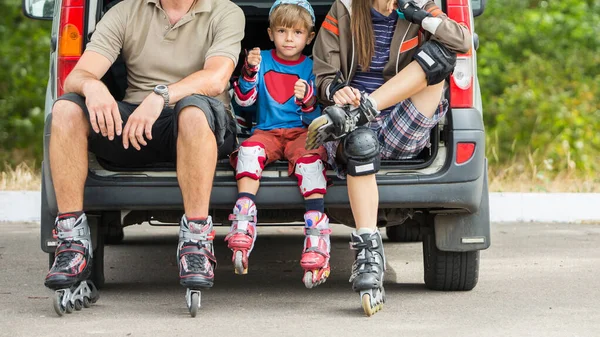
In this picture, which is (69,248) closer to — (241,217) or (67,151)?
(67,151)

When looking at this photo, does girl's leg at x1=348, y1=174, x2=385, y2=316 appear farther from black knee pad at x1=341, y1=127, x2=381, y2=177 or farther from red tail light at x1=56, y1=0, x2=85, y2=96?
red tail light at x1=56, y1=0, x2=85, y2=96

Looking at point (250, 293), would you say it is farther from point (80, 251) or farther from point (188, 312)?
point (80, 251)

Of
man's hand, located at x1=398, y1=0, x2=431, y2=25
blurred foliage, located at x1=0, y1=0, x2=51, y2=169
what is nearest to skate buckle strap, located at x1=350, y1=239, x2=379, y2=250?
man's hand, located at x1=398, y1=0, x2=431, y2=25

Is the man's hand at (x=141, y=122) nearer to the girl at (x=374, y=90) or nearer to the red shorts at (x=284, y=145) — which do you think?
the red shorts at (x=284, y=145)

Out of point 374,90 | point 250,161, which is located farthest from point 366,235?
point 374,90

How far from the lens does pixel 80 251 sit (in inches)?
176

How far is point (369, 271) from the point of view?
177 inches

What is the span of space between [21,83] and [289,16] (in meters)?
11.8

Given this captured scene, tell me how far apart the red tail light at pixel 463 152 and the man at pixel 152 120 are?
99 centimetres

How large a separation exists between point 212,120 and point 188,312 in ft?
2.59

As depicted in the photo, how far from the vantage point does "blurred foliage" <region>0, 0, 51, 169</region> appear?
623 inches

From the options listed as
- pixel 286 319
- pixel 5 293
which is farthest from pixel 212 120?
pixel 5 293

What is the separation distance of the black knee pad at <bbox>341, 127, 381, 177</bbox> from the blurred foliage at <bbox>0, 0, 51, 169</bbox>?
11.8m

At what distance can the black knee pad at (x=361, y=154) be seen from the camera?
4.50 meters
